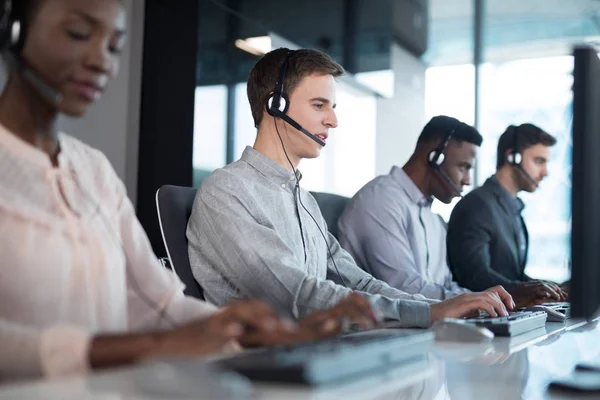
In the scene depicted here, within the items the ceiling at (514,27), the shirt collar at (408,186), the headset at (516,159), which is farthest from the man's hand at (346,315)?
the ceiling at (514,27)

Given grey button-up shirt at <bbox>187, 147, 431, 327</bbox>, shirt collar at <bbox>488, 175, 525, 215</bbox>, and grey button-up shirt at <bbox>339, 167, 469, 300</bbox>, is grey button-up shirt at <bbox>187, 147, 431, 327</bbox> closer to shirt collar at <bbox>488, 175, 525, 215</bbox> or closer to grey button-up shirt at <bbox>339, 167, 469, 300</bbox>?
grey button-up shirt at <bbox>339, 167, 469, 300</bbox>

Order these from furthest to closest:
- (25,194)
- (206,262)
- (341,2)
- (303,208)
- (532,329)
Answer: (341,2)
(303,208)
(206,262)
(532,329)
(25,194)

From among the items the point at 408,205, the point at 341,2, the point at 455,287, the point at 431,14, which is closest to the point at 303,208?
the point at 408,205

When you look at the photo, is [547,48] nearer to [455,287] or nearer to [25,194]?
[455,287]

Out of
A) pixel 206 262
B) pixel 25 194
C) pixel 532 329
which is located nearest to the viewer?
pixel 25 194

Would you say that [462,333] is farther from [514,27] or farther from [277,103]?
[514,27]

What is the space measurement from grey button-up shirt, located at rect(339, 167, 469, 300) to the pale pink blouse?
140cm

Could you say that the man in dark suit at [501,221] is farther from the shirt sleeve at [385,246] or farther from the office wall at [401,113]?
the office wall at [401,113]

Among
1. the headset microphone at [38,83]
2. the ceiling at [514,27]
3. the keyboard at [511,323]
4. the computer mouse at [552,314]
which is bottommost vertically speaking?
the computer mouse at [552,314]

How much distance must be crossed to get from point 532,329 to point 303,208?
68 centimetres

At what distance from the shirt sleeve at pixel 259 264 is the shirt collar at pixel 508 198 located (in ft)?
6.32

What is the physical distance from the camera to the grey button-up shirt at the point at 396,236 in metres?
2.59

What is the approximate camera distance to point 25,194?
108cm

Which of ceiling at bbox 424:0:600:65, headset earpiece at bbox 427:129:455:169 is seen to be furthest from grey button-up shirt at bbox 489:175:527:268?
ceiling at bbox 424:0:600:65
